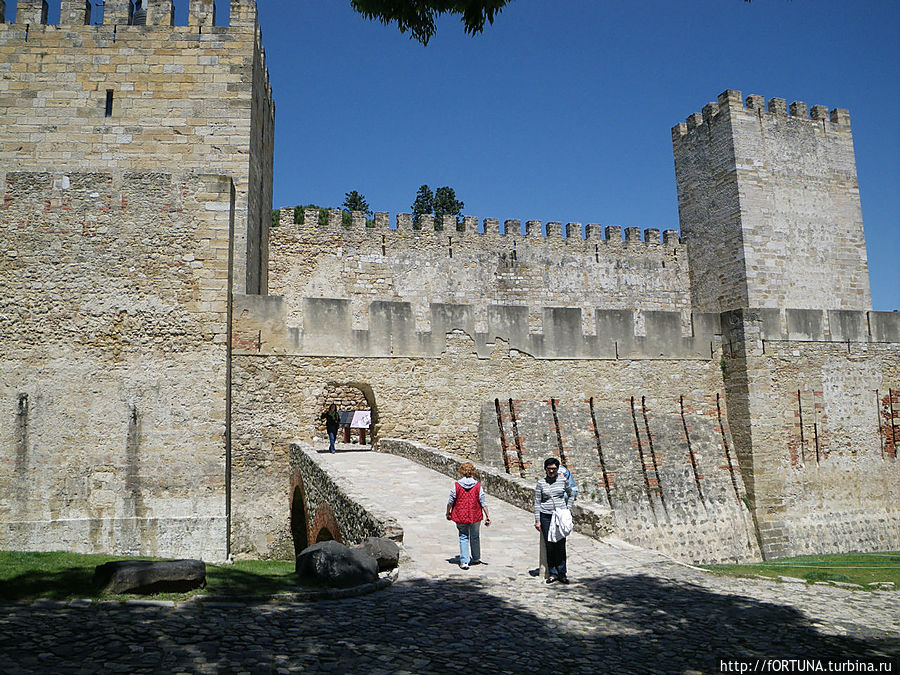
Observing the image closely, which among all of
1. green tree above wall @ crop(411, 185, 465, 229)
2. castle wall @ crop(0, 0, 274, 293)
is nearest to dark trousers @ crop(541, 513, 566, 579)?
castle wall @ crop(0, 0, 274, 293)

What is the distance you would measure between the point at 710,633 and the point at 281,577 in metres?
3.80

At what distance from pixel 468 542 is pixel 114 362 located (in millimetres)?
7318

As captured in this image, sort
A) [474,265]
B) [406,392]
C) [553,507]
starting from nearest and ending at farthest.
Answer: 1. [553,507]
2. [406,392]
3. [474,265]

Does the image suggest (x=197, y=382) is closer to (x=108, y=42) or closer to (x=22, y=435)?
(x=22, y=435)

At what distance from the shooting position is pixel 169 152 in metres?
13.9

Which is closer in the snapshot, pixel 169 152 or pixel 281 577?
pixel 281 577

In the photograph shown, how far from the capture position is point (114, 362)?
11.2m

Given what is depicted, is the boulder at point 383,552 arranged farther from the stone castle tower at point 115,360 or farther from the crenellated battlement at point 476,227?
the crenellated battlement at point 476,227

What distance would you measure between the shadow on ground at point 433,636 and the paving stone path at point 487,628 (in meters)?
0.01

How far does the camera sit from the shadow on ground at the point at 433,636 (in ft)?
13.7

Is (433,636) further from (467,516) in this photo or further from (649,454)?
(649,454)

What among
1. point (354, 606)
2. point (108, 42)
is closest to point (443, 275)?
point (108, 42)

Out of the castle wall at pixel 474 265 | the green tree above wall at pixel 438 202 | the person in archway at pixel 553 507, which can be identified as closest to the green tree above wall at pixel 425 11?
the person in archway at pixel 553 507

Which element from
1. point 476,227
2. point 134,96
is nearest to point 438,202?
point 476,227
